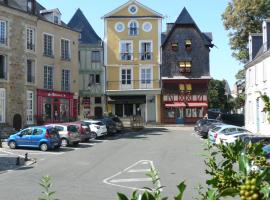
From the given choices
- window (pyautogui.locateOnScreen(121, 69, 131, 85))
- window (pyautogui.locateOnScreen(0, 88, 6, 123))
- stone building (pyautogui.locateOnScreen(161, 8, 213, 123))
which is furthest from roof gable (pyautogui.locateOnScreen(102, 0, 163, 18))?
window (pyautogui.locateOnScreen(0, 88, 6, 123))

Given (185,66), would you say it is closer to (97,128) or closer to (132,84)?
(132,84)

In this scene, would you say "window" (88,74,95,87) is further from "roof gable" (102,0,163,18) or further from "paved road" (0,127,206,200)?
"paved road" (0,127,206,200)

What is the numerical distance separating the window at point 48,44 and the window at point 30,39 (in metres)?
1.86

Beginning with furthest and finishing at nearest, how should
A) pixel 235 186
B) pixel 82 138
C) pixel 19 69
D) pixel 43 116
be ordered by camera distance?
pixel 43 116 < pixel 19 69 < pixel 82 138 < pixel 235 186

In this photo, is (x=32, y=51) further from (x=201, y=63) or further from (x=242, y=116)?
(x=242, y=116)

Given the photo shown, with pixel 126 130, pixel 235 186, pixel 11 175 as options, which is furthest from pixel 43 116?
pixel 235 186

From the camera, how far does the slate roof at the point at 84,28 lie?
57.9 meters

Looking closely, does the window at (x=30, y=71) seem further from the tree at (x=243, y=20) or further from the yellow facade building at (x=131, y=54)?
the tree at (x=243, y=20)

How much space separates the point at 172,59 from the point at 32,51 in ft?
64.4

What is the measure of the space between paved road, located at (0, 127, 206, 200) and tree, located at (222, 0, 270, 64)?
19.9 metres

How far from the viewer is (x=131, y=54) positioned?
55656 millimetres

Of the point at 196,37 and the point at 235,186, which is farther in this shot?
the point at 196,37

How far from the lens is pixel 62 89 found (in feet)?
150

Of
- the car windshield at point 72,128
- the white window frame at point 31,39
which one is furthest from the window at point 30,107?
the car windshield at point 72,128
